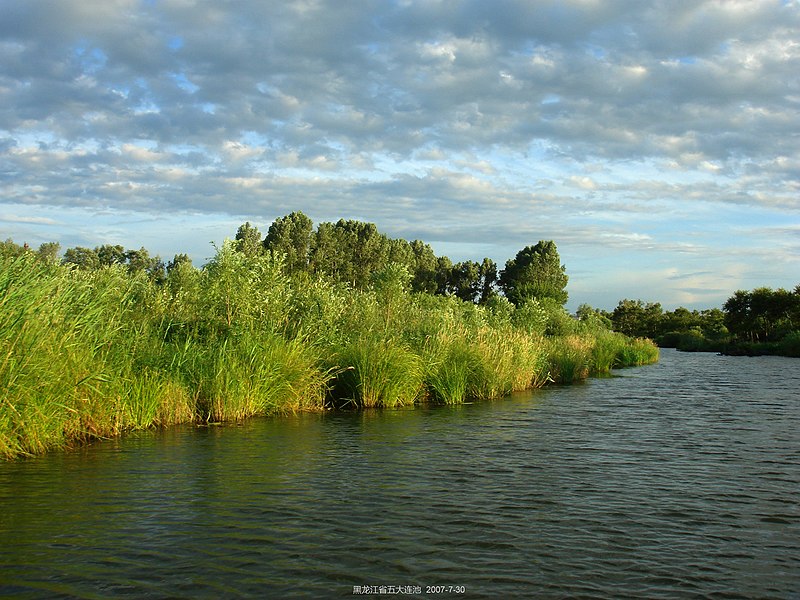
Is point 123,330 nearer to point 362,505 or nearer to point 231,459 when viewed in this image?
point 231,459

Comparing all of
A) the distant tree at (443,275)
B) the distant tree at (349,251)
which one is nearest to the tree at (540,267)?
the distant tree at (443,275)

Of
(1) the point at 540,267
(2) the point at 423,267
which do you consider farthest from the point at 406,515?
(2) the point at 423,267

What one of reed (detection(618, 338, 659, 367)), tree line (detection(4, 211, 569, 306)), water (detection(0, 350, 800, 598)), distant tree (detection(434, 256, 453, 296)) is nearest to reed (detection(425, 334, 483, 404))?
water (detection(0, 350, 800, 598))

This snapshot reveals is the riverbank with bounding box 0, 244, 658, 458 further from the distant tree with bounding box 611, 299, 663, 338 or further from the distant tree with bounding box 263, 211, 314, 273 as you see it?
the distant tree with bounding box 611, 299, 663, 338

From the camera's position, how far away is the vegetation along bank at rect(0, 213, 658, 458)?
1093 centimetres

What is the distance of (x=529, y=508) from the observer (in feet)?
28.8

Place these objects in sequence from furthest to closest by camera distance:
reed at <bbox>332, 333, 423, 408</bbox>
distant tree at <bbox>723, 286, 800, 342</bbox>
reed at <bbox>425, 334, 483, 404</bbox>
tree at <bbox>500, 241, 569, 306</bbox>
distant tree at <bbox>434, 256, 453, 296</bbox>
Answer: distant tree at <bbox>434, 256, 453, 296</bbox> → tree at <bbox>500, 241, 569, 306</bbox> → distant tree at <bbox>723, 286, 800, 342</bbox> → reed at <bbox>425, 334, 483, 404</bbox> → reed at <bbox>332, 333, 423, 408</bbox>

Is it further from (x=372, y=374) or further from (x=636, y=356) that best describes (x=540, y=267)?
(x=372, y=374)

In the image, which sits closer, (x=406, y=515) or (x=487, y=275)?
(x=406, y=515)

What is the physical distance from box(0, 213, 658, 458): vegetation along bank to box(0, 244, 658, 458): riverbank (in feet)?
0.13

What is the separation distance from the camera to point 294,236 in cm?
7488

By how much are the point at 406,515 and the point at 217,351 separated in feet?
31.1

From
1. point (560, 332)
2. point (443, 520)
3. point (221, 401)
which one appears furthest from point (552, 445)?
point (560, 332)

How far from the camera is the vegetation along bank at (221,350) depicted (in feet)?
35.9
